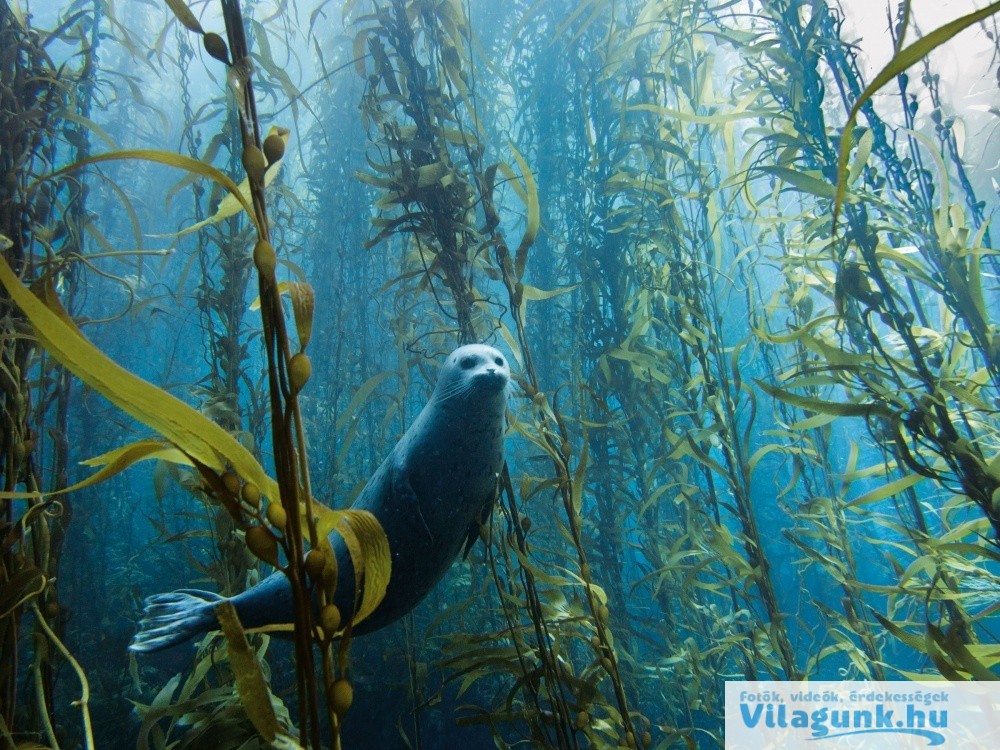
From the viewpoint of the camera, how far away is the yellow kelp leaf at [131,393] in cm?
64

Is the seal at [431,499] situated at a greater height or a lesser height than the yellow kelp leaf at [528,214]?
lesser

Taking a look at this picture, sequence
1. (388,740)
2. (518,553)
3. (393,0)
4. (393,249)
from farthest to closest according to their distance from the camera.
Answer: (393,249), (388,740), (393,0), (518,553)

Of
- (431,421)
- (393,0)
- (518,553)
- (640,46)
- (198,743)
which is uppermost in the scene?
(640,46)

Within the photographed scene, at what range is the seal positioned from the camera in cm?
173

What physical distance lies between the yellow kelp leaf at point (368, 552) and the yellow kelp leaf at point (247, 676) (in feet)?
0.48

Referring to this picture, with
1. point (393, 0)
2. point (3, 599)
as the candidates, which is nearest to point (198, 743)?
point (3, 599)

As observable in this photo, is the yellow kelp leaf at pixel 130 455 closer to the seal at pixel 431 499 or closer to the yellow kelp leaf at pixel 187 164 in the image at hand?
the yellow kelp leaf at pixel 187 164

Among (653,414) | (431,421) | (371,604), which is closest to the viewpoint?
(371,604)

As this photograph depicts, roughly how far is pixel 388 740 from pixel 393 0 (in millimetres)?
6159

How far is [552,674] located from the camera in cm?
161

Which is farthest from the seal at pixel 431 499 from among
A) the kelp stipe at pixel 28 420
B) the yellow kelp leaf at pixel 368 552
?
the yellow kelp leaf at pixel 368 552

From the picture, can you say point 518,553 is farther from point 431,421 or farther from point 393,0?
point 393,0

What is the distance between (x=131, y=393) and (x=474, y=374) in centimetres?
111

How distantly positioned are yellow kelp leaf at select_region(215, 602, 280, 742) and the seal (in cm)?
104
